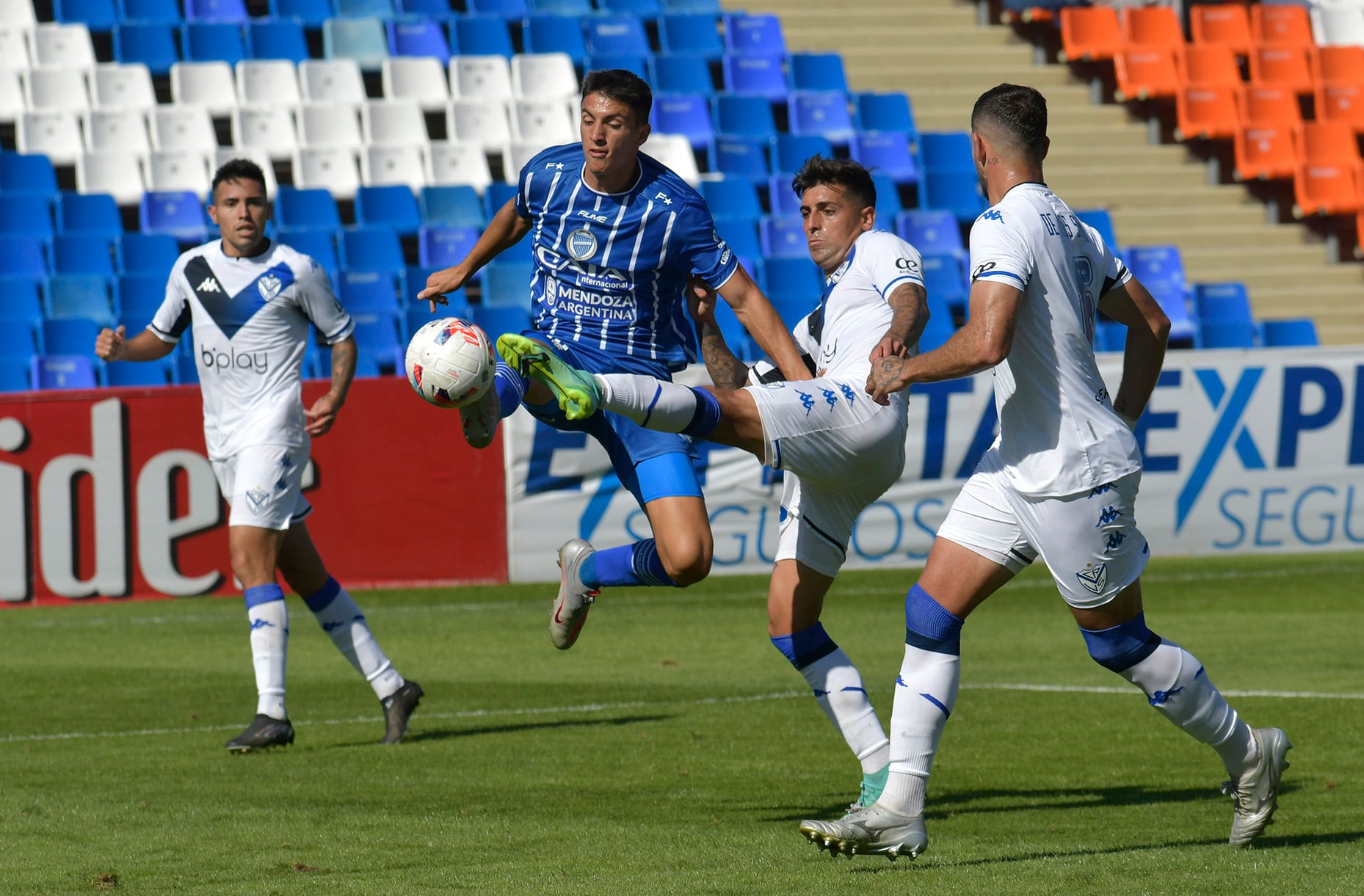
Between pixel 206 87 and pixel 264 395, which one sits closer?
pixel 264 395

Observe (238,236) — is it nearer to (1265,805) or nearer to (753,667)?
(753,667)

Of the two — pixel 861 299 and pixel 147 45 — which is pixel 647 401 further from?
pixel 147 45

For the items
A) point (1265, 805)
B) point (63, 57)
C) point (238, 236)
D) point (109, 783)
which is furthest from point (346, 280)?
point (1265, 805)

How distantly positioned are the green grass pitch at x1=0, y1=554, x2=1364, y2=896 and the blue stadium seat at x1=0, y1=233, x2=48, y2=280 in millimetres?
4639

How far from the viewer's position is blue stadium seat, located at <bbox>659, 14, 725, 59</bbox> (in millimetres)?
20469

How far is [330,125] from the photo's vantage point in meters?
18.3

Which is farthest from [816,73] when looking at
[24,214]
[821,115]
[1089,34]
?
[24,214]

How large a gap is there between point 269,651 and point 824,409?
3142mm

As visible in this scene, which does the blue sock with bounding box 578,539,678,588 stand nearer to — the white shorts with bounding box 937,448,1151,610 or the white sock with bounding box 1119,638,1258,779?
the white shorts with bounding box 937,448,1151,610

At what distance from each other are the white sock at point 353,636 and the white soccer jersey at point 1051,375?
3689 millimetres

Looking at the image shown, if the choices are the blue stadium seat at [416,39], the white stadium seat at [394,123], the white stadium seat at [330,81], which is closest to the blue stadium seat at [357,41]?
the blue stadium seat at [416,39]

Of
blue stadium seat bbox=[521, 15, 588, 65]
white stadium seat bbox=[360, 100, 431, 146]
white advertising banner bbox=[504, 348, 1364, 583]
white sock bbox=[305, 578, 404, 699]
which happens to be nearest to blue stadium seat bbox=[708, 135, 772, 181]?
blue stadium seat bbox=[521, 15, 588, 65]

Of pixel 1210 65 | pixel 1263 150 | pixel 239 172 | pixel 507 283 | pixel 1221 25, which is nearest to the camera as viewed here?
pixel 239 172

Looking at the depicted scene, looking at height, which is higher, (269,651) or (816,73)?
(816,73)
